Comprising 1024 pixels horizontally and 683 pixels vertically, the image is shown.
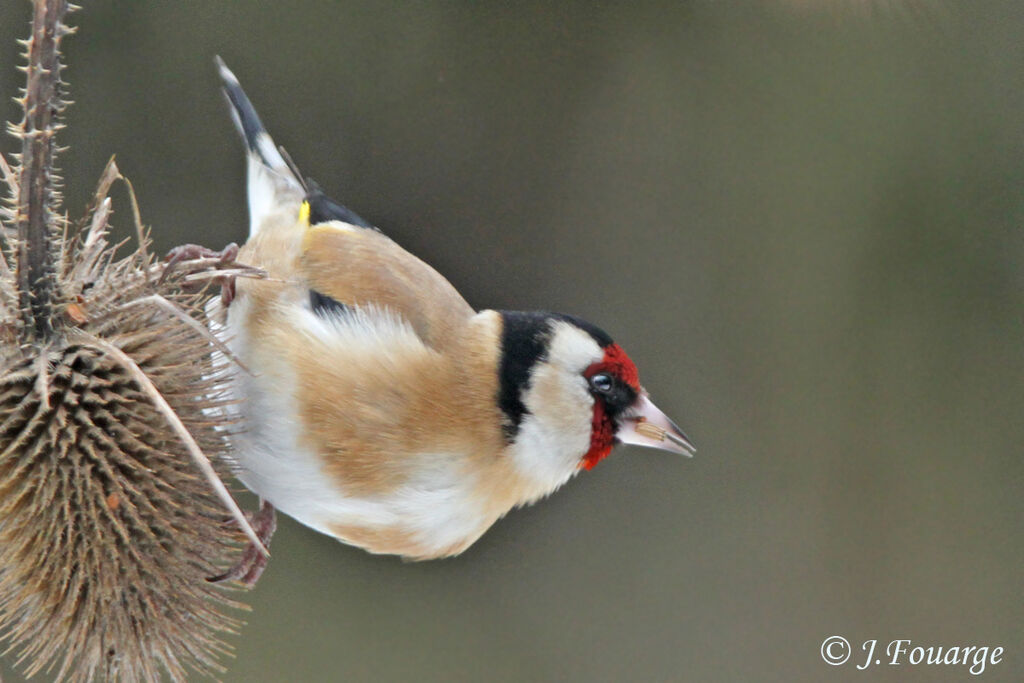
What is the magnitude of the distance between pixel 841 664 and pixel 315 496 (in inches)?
62.9

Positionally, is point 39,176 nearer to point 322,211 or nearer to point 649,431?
point 322,211

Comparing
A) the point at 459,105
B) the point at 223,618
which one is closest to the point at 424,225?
the point at 459,105

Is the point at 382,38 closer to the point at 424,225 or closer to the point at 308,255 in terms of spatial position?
the point at 424,225

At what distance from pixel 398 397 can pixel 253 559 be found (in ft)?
0.75

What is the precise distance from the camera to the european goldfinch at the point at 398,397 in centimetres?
110

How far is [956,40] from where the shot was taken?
2.19 meters

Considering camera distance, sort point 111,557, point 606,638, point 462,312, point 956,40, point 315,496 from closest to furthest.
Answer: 1. point 111,557
2. point 315,496
3. point 462,312
4. point 956,40
5. point 606,638

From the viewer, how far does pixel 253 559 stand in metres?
1.15

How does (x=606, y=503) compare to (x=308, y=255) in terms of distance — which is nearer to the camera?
(x=308, y=255)

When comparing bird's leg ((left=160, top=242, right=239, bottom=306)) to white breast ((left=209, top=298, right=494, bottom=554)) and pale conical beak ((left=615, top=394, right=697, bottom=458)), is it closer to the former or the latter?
white breast ((left=209, top=298, right=494, bottom=554))

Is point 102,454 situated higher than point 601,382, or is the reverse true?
point 601,382

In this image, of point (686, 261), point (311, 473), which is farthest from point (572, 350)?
point (686, 261)

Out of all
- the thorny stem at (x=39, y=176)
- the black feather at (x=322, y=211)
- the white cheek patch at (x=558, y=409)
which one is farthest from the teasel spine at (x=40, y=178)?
the white cheek patch at (x=558, y=409)

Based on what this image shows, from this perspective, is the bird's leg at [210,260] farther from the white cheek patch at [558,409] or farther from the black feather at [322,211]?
the white cheek patch at [558,409]
